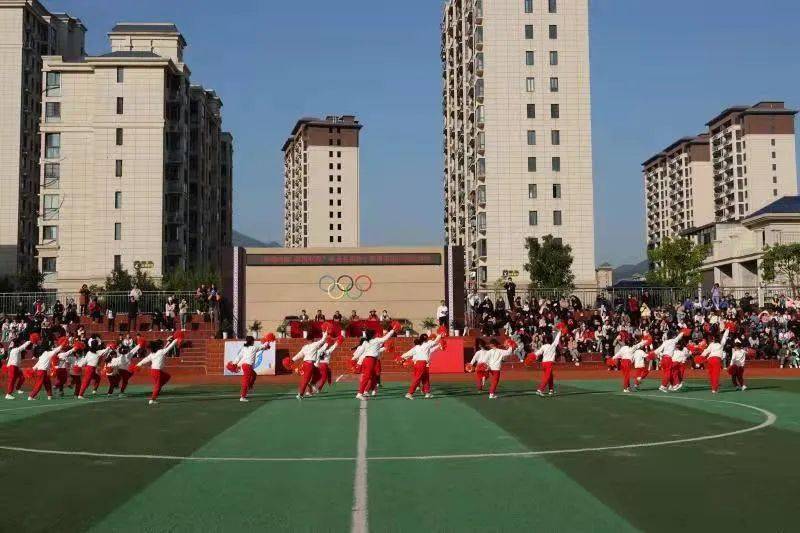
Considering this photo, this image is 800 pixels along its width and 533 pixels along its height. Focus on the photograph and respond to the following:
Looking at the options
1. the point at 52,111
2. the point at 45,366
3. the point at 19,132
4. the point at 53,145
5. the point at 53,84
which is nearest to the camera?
the point at 45,366

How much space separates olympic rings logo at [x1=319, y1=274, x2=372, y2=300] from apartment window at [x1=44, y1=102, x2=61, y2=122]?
5129cm

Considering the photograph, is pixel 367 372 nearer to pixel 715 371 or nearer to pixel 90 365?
pixel 90 365

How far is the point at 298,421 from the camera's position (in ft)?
60.3

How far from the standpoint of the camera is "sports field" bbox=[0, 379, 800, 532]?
9.06m

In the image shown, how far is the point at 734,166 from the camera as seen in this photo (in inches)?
5832

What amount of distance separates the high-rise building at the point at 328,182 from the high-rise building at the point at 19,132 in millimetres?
59894

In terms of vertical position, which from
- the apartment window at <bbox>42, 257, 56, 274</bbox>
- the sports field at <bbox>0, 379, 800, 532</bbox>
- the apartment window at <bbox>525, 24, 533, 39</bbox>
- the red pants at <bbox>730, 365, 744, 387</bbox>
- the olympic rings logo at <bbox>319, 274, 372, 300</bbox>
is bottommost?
the sports field at <bbox>0, 379, 800, 532</bbox>

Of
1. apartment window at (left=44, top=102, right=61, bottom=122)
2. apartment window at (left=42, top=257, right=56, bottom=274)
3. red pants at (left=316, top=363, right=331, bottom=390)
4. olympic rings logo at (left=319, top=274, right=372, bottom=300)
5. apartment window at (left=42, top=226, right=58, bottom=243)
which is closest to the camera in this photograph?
red pants at (left=316, top=363, right=331, bottom=390)

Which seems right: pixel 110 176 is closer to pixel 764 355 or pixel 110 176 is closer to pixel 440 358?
pixel 440 358

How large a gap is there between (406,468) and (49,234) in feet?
282

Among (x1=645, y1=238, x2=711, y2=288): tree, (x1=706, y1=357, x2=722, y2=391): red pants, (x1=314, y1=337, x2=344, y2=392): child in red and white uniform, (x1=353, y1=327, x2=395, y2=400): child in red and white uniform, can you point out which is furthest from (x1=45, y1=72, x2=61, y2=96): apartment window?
A: (x1=706, y1=357, x2=722, y2=391): red pants

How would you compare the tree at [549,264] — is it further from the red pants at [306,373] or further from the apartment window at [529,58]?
the red pants at [306,373]

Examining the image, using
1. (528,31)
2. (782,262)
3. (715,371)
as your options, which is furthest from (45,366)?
(528,31)

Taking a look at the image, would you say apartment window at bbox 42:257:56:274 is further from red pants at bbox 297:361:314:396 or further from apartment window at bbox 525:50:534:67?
red pants at bbox 297:361:314:396
